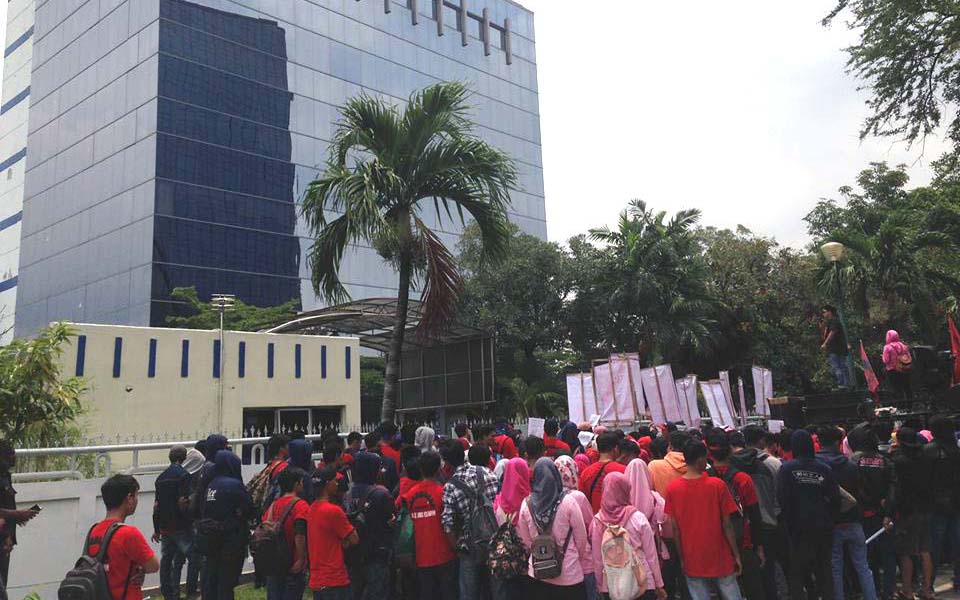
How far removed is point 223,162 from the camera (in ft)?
117

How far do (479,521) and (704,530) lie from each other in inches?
68.0

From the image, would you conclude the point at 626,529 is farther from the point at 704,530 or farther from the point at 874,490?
the point at 874,490

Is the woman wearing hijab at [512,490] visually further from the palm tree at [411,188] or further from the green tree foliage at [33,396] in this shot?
the green tree foliage at [33,396]

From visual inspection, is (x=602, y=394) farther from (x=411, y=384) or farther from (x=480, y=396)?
(x=411, y=384)

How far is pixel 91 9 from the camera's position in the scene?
39.4 meters

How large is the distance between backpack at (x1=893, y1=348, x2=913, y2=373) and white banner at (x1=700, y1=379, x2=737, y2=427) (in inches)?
135

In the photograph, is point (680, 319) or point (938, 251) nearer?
point (938, 251)

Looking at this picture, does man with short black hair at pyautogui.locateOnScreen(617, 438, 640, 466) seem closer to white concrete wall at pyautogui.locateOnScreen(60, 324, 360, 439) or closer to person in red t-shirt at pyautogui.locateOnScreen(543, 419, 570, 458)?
person in red t-shirt at pyautogui.locateOnScreen(543, 419, 570, 458)

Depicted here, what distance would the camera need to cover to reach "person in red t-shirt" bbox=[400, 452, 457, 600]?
5.79 metres

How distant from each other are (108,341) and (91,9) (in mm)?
32094

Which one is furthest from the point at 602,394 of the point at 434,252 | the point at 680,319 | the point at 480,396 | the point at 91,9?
the point at 91,9

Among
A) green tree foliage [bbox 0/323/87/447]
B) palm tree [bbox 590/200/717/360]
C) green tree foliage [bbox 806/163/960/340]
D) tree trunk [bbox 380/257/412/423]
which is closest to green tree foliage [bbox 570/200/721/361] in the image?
palm tree [bbox 590/200/717/360]

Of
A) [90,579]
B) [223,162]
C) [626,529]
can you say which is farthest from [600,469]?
[223,162]

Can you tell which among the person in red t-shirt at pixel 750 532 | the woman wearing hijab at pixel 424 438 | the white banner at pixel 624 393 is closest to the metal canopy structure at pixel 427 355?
the white banner at pixel 624 393
